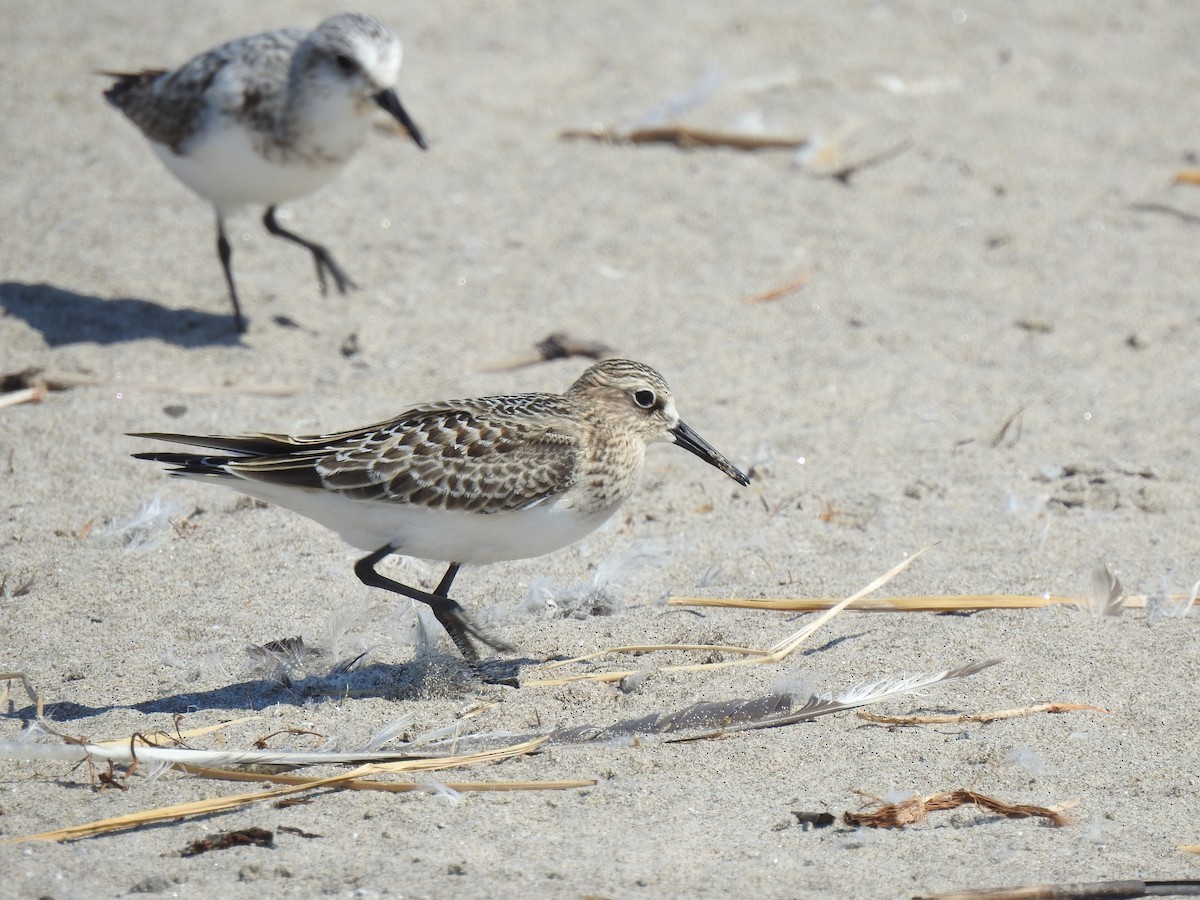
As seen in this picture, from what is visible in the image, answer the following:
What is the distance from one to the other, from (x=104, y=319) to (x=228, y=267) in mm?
766

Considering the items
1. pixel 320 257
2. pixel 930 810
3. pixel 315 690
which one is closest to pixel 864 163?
pixel 320 257

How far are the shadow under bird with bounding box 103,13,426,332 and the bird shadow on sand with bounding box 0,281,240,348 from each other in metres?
0.24

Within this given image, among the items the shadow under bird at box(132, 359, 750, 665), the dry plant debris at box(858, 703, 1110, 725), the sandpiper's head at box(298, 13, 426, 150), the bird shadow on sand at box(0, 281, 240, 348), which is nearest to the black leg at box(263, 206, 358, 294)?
the bird shadow on sand at box(0, 281, 240, 348)

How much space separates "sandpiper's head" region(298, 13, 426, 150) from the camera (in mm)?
7973

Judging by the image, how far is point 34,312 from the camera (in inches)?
318

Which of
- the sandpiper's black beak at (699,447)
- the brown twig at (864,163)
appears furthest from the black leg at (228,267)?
the brown twig at (864,163)

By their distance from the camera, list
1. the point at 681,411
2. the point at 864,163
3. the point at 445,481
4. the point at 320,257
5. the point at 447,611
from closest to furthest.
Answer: the point at 445,481 → the point at 447,611 → the point at 681,411 → the point at 320,257 → the point at 864,163

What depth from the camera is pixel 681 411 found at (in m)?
7.44

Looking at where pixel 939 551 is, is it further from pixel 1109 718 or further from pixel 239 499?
pixel 239 499

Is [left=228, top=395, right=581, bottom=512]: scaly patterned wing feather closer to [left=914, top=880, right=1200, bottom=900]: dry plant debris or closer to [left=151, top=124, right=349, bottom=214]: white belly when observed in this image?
[left=914, top=880, right=1200, bottom=900]: dry plant debris

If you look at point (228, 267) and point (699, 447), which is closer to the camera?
point (699, 447)

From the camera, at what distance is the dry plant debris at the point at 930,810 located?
166 inches

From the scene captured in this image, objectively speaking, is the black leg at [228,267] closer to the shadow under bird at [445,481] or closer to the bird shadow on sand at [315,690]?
the shadow under bird at [445,481]

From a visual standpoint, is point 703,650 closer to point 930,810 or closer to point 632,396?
point 632,396
